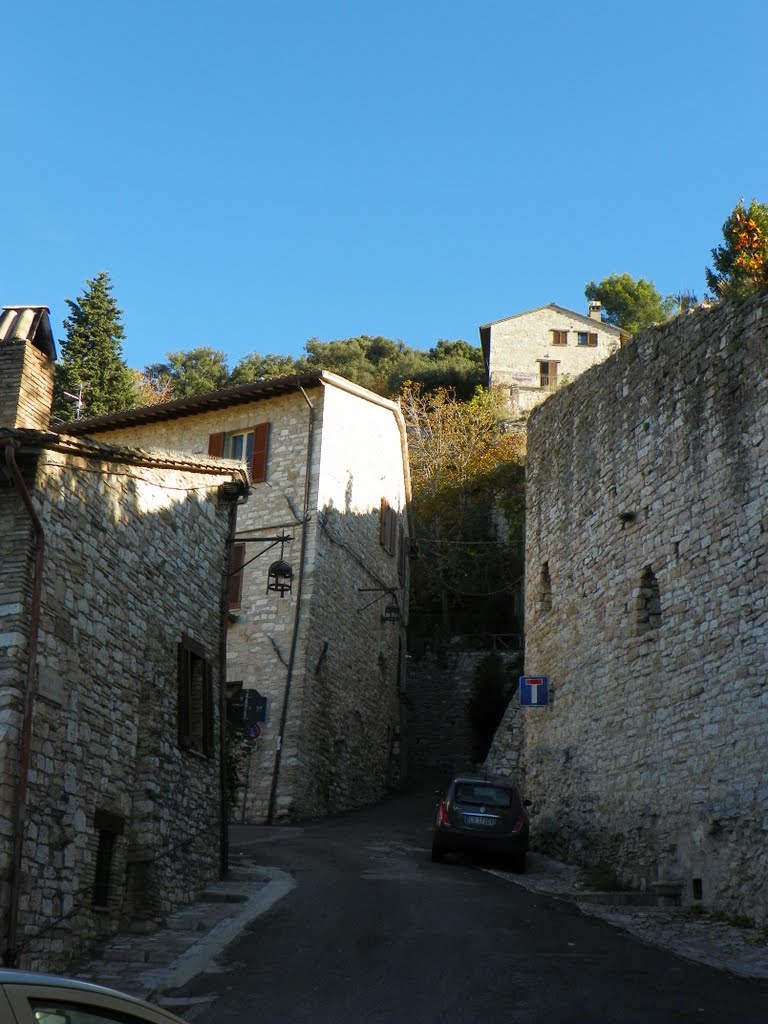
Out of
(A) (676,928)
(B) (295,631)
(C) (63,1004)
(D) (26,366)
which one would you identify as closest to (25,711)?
(D) (26,366)

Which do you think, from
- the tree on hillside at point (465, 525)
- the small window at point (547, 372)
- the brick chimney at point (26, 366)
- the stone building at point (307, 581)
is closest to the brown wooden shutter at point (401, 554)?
the stone building at point (307, 581)

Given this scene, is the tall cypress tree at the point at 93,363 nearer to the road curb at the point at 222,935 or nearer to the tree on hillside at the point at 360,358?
the tree on hillside at the point at 360,358

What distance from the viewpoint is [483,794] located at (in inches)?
628

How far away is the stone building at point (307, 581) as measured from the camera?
21422 millimetres

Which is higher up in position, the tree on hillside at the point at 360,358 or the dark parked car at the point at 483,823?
the tree on hillside at the point at 360,358

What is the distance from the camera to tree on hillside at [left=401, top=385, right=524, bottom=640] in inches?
1358

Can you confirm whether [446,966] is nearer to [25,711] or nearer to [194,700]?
[25,711]

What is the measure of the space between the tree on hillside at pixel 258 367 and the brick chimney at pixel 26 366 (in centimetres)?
3971

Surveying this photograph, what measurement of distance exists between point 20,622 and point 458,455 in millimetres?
28936

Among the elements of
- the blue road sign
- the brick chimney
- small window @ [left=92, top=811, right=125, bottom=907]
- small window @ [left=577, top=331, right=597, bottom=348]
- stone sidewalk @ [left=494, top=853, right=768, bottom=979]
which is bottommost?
stone sidewalk @ [left=494, top=853, right=768, bottom=979]

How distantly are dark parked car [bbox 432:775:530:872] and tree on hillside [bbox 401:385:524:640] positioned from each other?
56.0 feet

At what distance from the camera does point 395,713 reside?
28734mm

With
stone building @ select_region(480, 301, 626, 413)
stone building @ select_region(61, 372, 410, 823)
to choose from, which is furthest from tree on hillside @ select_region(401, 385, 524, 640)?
stone building @ select_region(480, 301, 626, 413)

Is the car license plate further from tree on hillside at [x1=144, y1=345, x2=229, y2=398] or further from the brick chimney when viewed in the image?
tree on hillside at [x1=144, y1=345, x2=229, y2=398]
